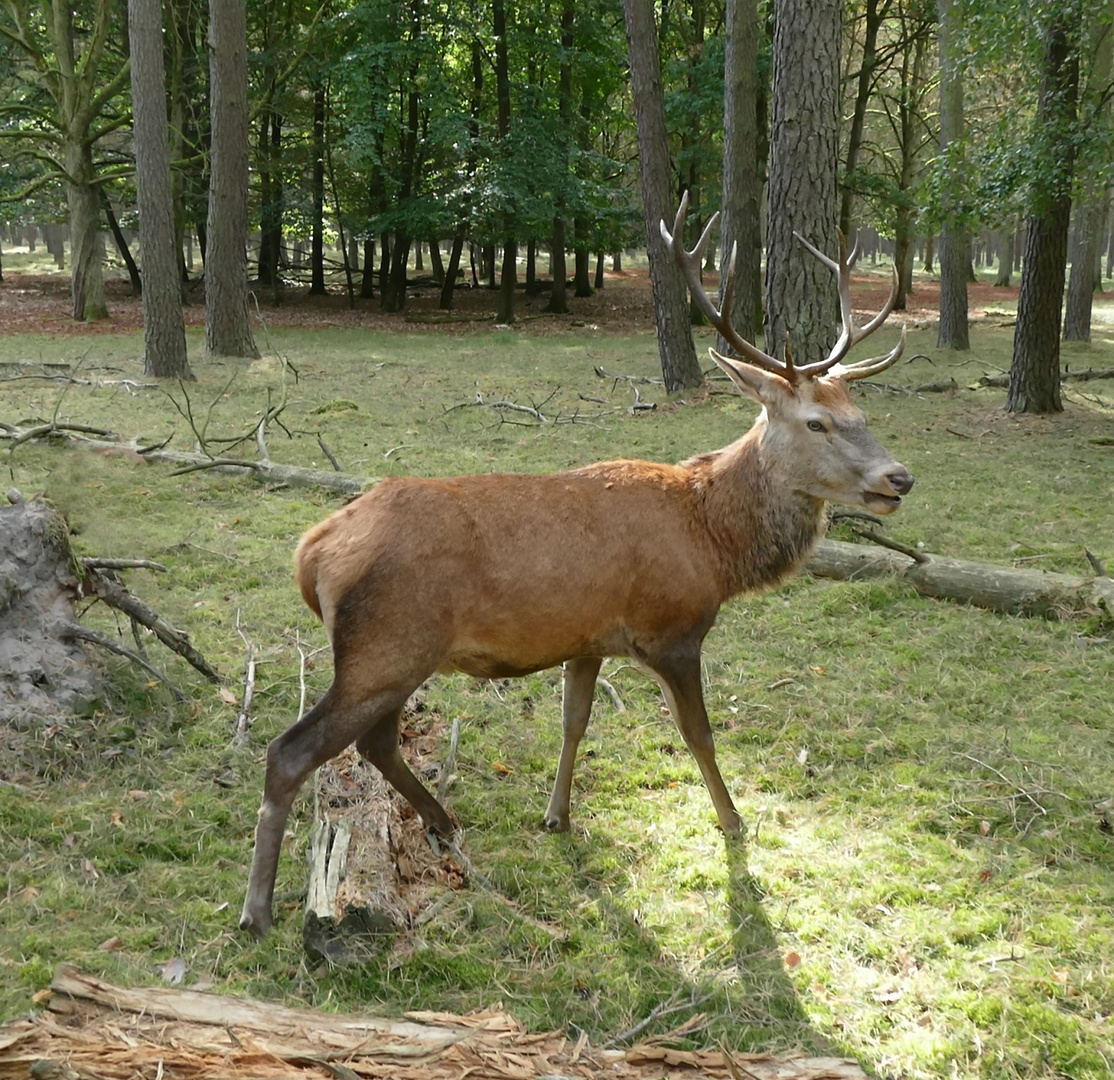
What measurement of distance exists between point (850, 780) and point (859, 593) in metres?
2.34

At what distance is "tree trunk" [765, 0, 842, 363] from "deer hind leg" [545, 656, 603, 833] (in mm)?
5551

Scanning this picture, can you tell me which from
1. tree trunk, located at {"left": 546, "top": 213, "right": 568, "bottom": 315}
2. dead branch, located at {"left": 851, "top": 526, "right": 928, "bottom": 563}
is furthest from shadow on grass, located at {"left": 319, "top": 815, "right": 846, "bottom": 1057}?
tree trunk, located at {"left": 546, "top": 213, "right": 568, "bottom": 315}

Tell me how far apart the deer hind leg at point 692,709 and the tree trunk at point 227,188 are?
15.1 m

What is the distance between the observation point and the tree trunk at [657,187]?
1380 cm

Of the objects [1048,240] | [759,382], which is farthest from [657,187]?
[759,382]

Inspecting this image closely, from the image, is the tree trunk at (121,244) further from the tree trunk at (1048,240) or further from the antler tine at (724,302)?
the antler tine at (724,302)

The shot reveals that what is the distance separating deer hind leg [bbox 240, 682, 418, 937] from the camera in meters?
3.66

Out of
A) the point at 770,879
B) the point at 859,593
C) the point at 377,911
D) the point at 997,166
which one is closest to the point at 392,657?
the point at 377,911

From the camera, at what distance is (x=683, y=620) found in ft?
14.0

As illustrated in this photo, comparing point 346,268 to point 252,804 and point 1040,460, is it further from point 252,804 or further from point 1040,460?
point 252,804

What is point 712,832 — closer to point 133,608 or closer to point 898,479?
point 898,479

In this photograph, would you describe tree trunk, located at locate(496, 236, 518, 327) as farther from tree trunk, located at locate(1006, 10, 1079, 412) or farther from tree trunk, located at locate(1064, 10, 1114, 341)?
tree trunk, located at locate(1006, 10, 1079, 412)

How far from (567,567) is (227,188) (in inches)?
609

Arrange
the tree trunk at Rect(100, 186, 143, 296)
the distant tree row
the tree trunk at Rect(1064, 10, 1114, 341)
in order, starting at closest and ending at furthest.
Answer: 1. the tree trunk at Rect(1064, 10, 1114, 341)
2. the distant tree row
3. the tree trunk at Rect(100, 186, 143, 296)
